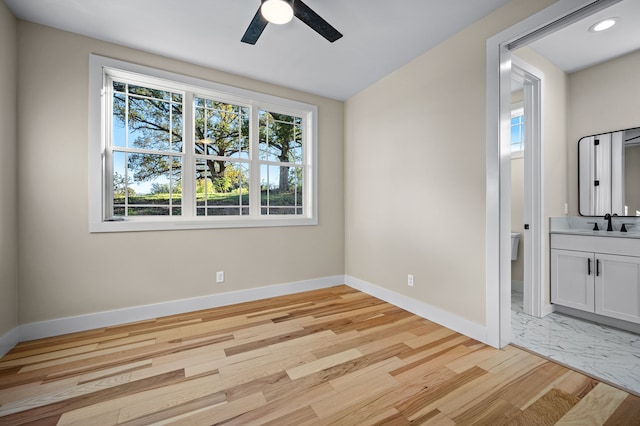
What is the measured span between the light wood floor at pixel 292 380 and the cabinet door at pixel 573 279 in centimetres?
122

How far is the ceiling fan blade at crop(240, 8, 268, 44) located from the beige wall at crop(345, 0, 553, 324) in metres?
1.74

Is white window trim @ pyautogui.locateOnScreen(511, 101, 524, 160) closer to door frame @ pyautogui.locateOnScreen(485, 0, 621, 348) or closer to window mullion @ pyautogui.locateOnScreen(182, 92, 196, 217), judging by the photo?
door frame @ pyautogui.locateOnScreen(485, 0, 621, 348)

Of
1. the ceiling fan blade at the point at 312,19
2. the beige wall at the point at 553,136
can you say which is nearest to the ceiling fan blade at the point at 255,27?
the ceiling fan blade at the point at 312,19

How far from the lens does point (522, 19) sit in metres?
2.05

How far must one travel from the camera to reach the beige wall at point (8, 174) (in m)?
2.13

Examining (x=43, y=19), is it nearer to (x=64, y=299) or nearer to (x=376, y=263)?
(x=64, y=299)

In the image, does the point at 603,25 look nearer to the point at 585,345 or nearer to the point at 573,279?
the point at 573,279

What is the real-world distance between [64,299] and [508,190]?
13.1 ft

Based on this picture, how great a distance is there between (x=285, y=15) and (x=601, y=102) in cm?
344

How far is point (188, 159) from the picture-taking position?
3109 millimetres

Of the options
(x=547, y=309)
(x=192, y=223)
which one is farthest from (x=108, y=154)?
(x=547, y=309)

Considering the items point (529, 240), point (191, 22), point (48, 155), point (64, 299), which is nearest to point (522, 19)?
point (529, 240)

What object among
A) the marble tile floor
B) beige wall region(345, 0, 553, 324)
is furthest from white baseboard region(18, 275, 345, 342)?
the marble tile floor

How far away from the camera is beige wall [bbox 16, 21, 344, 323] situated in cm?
237
